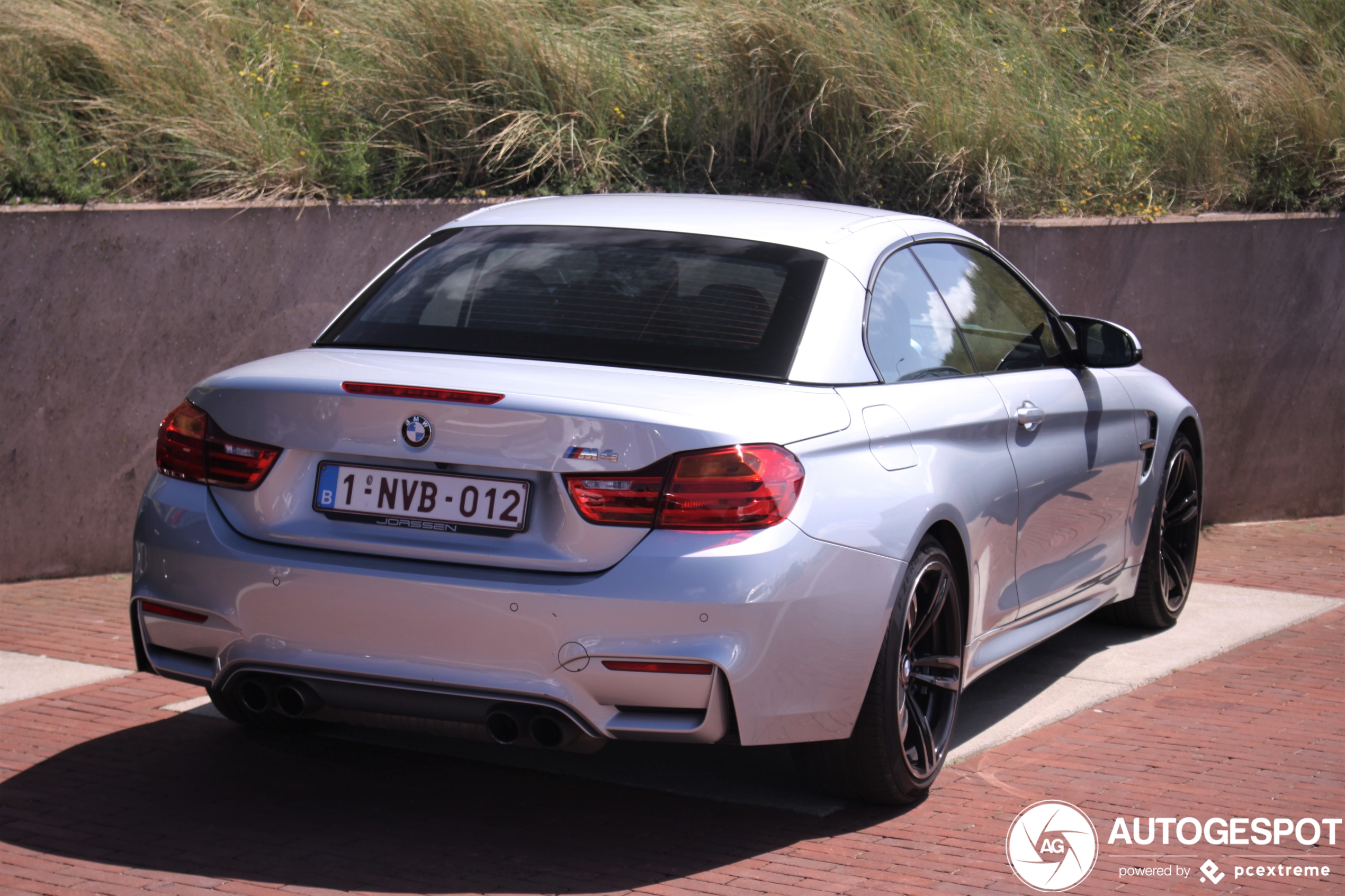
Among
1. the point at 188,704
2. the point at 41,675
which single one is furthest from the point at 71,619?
the point at 188,704

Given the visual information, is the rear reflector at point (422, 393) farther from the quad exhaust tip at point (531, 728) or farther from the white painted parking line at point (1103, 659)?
the white painted parking line at point (1103, 659)

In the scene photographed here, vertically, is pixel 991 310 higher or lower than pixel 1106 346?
higher

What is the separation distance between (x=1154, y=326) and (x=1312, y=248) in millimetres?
1287

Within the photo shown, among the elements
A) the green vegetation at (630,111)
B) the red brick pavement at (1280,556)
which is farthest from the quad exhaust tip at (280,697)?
the red brick pavement at (1280,556)

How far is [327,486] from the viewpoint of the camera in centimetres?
383

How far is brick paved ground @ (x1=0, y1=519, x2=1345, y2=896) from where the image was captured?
379 cm

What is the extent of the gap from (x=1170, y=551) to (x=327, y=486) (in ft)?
14.4

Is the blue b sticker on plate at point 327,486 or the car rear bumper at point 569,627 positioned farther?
the blue b sticker on plate at point 327,486

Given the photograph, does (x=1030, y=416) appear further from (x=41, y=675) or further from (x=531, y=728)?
(x=41, y=675)

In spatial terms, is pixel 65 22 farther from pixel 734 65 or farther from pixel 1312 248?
pixel 1312 248

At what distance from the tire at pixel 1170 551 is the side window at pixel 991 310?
119 cm

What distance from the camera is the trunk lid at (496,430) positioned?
11.9ft

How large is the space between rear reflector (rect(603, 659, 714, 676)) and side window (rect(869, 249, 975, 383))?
3.96 ft

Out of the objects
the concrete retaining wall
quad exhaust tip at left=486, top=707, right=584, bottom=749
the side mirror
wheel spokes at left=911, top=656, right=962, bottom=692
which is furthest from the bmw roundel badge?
the concrete retaining wall
